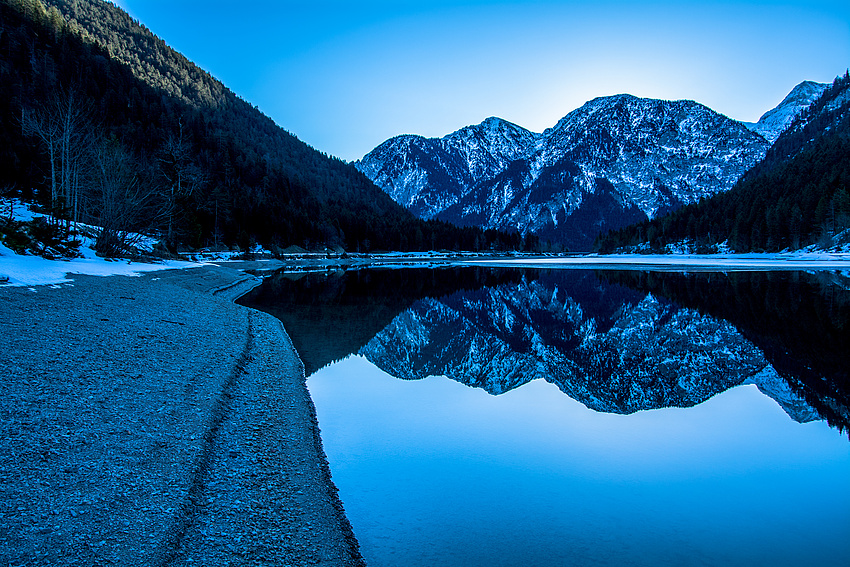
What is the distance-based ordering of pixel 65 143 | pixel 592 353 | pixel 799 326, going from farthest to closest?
pixel 65 143, pixel 799 326, pixel 592 353

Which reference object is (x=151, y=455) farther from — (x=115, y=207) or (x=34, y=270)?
(x=115, y=207)

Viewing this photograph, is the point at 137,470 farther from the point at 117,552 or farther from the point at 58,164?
the point at 58,164

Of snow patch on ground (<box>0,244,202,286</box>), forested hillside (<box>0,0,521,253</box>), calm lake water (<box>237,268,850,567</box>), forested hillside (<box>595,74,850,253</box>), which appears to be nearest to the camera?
calm lake water (<box>237,268,850,567</box>)

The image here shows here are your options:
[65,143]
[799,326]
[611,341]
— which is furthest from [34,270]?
[799,326]

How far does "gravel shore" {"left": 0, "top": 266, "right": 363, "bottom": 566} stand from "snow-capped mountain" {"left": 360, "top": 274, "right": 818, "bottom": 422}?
19.1 feet

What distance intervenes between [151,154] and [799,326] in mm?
102166

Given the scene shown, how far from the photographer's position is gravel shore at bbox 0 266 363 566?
3797mm

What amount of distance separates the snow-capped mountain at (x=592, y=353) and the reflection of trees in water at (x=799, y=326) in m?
0.46

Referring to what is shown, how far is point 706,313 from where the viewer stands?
22234 millimetres

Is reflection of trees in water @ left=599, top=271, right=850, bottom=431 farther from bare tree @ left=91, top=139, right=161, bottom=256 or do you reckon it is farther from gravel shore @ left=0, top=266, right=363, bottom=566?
bare tree @ left=91, top=139, right=161, bottom=256

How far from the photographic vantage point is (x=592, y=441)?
26.6 feet

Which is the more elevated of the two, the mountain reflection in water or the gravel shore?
the gravel shore

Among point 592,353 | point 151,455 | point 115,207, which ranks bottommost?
point 592,353

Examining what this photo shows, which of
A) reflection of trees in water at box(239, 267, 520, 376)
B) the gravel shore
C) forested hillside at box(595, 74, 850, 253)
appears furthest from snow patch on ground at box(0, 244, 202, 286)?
forested hillside at box(595, 74, 850, 253)
